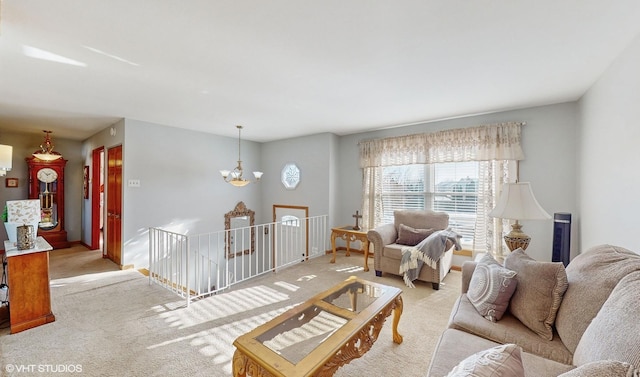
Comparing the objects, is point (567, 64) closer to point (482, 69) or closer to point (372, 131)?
point (482, 69)

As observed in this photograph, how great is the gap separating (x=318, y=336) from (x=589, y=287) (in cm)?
153

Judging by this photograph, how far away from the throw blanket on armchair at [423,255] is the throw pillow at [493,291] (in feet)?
4.52

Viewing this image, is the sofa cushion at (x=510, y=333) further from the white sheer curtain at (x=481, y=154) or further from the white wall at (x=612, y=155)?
the white sheer curtain at (x=481, y=154)

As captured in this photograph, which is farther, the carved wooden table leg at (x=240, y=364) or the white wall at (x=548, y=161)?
the white wall at (x=548, y=161)

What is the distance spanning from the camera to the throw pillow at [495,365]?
785 mm

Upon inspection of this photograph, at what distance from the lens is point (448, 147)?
404cm

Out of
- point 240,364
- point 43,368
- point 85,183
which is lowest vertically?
point 43,368

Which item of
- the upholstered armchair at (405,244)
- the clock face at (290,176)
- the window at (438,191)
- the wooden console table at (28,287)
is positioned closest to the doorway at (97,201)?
the wooden console table at (28,287)

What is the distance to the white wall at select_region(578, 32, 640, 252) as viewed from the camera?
1937 mm

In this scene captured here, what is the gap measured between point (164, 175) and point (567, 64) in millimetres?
5559

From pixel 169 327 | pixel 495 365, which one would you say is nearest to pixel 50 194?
pixel 169 327

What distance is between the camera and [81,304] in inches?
110

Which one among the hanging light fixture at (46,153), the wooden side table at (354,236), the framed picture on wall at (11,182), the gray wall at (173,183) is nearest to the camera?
the wooden side table at (354,236)

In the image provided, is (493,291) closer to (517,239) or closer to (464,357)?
(464,357)
